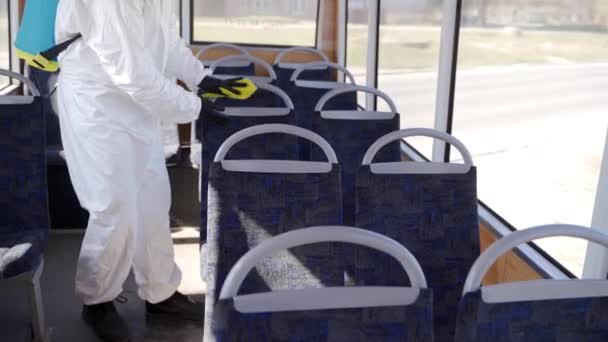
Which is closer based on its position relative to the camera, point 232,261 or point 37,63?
point 232,261

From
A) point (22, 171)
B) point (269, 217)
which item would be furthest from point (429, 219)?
point (22, 171)

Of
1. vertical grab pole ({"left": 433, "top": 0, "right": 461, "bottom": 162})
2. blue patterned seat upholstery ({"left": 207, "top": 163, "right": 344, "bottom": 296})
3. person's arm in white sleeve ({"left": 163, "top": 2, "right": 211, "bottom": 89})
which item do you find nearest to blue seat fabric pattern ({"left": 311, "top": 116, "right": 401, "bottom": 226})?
vertical grab pole ({"left": 433, "top": 0, "right": 461, "bottom": 162})

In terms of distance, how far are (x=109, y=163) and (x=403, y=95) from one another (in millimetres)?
2378

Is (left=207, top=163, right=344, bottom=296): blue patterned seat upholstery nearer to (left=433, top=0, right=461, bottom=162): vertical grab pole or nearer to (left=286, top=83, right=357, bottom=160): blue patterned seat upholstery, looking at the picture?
(left=433, top=0, right=461, bottom=162): vertical grab pole

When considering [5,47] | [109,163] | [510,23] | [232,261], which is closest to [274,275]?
[232,261]

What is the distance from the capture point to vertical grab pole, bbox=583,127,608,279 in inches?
73.5

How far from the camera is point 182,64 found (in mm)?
2799

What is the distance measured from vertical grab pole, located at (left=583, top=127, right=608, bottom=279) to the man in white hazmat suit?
1397 millimetres

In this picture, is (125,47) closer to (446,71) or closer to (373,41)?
(446,71)

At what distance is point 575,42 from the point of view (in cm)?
212

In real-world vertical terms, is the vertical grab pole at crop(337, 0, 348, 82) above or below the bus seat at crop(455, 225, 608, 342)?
above

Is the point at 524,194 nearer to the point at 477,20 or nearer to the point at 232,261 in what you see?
the point at 477,20

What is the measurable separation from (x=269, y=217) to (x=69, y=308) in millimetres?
1410

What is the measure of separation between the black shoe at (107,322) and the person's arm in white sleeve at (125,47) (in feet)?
2.95
